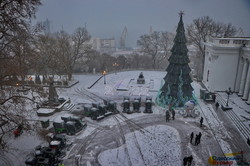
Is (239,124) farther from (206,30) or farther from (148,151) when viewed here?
(206,30)

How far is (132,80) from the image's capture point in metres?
34.3

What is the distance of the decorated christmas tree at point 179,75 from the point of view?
2192cm

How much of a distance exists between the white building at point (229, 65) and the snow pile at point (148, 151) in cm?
1442

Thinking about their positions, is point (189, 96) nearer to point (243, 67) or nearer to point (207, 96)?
point (207, 96)

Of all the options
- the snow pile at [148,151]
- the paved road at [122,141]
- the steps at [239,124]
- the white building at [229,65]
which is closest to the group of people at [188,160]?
the snow pile at [148,151]

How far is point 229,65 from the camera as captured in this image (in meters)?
27.5

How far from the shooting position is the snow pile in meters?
13.4

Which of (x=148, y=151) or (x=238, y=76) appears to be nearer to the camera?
(x=148, y=151)

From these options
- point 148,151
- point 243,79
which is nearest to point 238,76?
point 243,79

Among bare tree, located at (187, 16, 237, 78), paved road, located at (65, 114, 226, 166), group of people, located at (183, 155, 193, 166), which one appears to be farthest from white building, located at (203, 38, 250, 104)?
group of people, located at (183, 155, 193, 166)

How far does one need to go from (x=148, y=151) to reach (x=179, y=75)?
10579 mm

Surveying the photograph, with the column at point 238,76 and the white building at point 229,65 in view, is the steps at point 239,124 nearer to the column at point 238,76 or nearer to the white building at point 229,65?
the white building at point 229,65

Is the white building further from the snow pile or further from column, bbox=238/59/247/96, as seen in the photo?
the snow pile

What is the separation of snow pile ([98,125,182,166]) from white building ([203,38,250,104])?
14.4m
